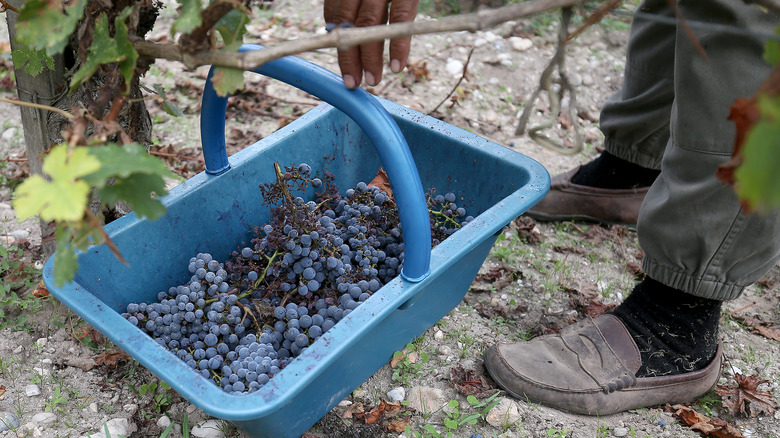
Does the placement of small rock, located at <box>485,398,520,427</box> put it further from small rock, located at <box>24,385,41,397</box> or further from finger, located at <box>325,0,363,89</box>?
small rock, located at <box>24,385,41,397</box>

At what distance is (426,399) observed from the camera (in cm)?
166

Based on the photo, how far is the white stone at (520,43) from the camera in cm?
343

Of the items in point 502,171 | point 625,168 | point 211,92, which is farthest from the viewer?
point 625,168

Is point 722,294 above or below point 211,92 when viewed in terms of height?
below

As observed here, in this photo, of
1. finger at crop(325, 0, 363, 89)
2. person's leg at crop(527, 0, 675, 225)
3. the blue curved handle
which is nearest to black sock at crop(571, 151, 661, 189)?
person's leg at crop(527, 0, 675, 225)

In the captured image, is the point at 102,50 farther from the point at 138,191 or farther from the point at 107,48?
the point at 138,191

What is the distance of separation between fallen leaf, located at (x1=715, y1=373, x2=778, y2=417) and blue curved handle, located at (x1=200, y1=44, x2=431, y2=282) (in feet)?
3.41

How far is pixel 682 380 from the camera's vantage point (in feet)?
5.49

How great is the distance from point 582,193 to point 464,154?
710 millimetres

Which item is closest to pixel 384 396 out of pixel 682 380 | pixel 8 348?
pixel 682 380

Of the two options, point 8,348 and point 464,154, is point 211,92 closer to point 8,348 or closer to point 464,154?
point 464,154

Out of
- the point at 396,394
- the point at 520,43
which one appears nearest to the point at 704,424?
the point at 396,394

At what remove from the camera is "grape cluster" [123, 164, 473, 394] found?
58.0 inches

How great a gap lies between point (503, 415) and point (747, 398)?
716mm
